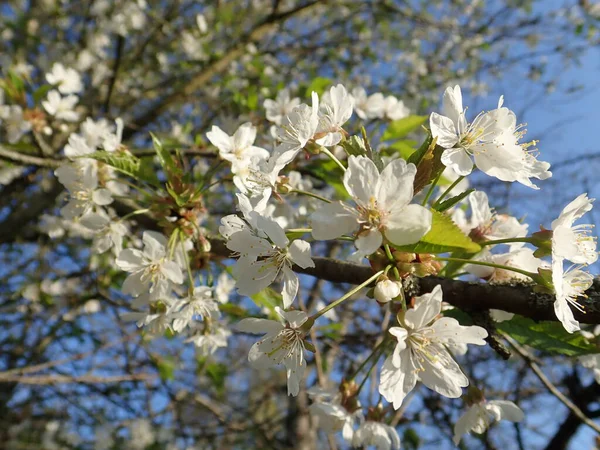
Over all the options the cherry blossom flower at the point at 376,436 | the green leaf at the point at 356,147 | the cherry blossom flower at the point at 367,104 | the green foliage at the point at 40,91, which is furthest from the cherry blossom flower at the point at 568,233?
the green foliage at the point at 40,91

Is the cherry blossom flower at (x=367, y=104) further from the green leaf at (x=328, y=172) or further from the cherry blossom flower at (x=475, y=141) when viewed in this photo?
the cherry blossom flower at (x=475, y=141)

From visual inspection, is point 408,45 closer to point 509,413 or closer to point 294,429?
point 294,429

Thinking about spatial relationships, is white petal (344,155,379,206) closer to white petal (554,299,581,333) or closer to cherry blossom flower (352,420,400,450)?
white petal (554,299,581,333)

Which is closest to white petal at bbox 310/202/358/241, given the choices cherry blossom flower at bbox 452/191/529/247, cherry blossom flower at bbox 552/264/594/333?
cherry blossom flower at bbox 552/264/594/333

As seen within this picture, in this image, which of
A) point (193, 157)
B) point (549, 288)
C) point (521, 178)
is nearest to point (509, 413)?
point (549, 288)

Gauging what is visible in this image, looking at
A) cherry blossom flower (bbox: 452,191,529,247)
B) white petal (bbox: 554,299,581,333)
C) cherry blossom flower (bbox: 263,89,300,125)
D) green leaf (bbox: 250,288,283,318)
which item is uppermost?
cherry blossom flower (bbox: 263,89,300,125)

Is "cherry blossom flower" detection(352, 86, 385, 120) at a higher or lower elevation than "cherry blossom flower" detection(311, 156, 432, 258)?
lower
